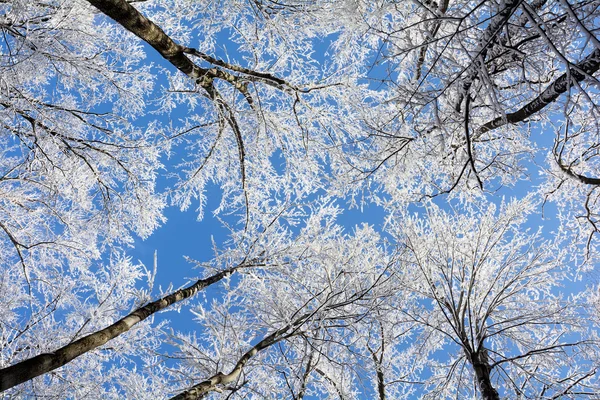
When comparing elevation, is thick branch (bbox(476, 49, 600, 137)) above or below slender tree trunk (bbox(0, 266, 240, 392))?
above

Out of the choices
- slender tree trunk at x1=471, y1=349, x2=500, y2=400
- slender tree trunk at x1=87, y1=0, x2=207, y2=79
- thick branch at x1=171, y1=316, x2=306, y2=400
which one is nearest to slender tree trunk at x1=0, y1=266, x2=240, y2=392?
thick branch at x1=171, y1=316, x2=306, y2=400

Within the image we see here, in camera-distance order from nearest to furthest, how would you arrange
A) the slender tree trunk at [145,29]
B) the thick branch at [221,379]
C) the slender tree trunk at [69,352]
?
the slender tree trunk at [69,352], the slender tree trunk at [145,29], the thick branch at [221,379]

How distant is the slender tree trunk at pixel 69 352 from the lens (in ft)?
9.22

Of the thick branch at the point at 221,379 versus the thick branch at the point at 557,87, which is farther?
the thick branch at the point at 221,379

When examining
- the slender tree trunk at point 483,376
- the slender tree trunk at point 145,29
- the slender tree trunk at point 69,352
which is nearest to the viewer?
the slender tree trunk at point 69,352

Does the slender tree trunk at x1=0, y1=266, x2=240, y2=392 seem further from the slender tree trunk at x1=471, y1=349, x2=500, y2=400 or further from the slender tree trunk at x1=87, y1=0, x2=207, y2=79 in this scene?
the slender tree trunk at x1=471, y1=349, x2=500, y2=400

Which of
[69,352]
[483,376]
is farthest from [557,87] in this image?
[69,352]

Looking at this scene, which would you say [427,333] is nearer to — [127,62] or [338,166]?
[338,166]

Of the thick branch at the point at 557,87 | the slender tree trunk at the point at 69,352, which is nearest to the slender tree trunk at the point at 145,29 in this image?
the slender tree trunk at the point at 69,352

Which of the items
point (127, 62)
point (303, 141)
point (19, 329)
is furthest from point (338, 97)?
point (19, 329)

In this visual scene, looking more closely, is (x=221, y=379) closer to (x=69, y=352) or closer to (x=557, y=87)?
(x=69, y=352)

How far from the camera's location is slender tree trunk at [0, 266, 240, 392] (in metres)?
2.81

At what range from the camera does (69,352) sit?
10.5ft

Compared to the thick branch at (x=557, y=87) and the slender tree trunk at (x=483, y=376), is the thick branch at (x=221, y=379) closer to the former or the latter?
the slender tree trunk at (x=483, y=376)
